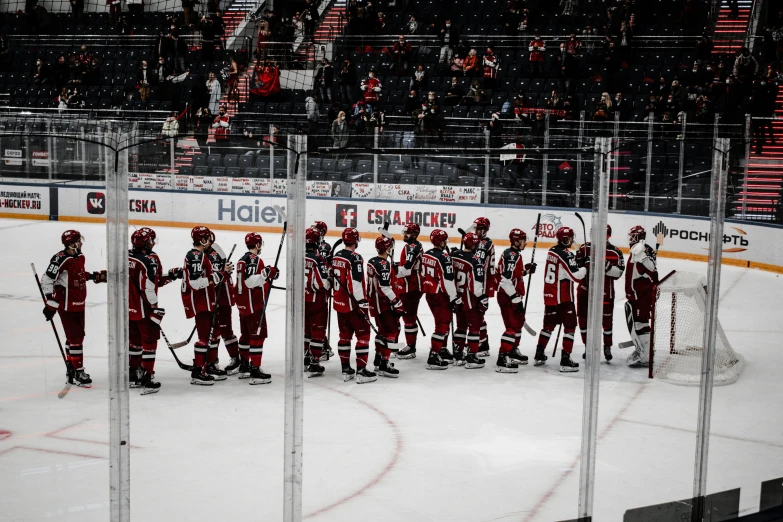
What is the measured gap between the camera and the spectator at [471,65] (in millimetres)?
17906

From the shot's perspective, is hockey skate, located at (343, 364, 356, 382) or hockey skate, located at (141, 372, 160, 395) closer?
hockey skate, located at (141, 372, 160, 395)

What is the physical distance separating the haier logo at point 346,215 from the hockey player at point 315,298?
7.75 metres

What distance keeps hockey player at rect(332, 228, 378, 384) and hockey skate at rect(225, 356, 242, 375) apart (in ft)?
2.93

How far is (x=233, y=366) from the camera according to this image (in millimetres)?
7488

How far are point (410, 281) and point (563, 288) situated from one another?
4.39ft

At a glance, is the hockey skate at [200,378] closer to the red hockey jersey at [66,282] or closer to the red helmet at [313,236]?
the red hockey jersey at [66,282]

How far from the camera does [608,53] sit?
17.2 m

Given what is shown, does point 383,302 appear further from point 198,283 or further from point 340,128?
point 340,128

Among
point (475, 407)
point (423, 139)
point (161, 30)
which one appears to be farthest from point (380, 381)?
point (161, 30)

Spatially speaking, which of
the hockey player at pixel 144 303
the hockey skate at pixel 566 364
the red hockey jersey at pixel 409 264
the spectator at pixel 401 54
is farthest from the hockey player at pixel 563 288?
the spectator at pixel 401 54

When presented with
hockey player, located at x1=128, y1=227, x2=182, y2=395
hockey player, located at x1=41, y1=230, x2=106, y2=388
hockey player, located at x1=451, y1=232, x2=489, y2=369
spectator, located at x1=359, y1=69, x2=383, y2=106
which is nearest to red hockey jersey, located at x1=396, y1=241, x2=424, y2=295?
hockey player, located at x1=451, y1=232, x2=489, y2=369

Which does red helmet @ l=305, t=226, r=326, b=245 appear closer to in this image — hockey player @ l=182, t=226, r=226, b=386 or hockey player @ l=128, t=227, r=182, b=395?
hockey player @ l=182, t=226, r=226, b=386

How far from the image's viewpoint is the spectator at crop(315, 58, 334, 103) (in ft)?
59.3

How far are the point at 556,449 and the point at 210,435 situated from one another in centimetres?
226
